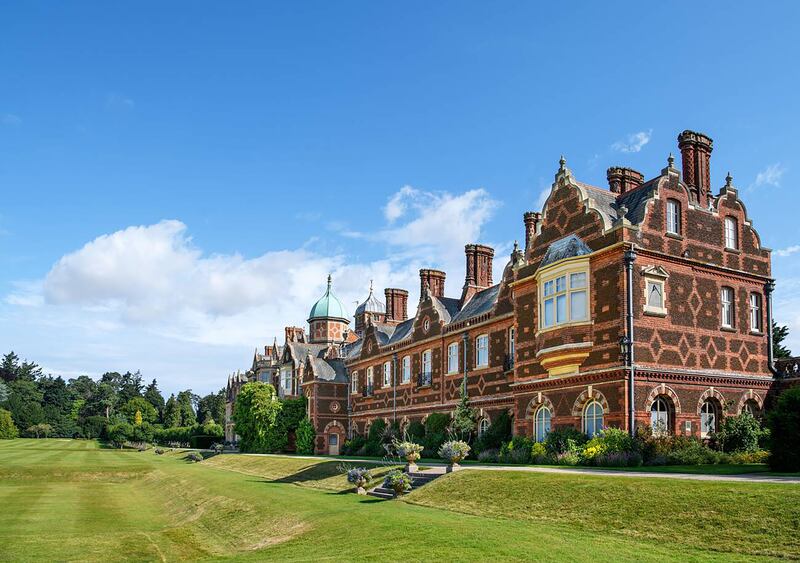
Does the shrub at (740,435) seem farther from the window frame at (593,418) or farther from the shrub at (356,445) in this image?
the shrub at (356,445)

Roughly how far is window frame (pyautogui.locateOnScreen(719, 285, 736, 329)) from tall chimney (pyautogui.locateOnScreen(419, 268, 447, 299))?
20.9 meters

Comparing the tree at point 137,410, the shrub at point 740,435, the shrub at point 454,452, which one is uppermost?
the shrub at point 740,435

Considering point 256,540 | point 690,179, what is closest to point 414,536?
point 256,540

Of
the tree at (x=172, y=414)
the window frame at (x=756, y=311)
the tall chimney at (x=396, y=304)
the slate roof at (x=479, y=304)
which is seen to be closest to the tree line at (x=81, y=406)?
the tree at (x=172, y=414)

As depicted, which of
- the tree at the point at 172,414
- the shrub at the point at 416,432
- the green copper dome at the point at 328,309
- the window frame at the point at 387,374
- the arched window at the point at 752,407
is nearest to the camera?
the arched window at the point at 752,407

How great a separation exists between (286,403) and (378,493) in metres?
34.2

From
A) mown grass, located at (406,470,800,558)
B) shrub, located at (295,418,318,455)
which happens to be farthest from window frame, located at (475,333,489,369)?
shrub, located at (295,418,318,455)

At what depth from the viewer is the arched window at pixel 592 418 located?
2502cm

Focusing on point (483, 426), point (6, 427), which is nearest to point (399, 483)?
point (483, 426)

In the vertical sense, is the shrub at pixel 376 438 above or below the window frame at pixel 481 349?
below

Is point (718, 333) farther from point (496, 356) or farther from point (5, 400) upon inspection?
point (5, 400)

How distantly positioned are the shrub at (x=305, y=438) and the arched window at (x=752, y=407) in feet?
109

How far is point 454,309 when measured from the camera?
42250mm

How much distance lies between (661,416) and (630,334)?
3068mm
